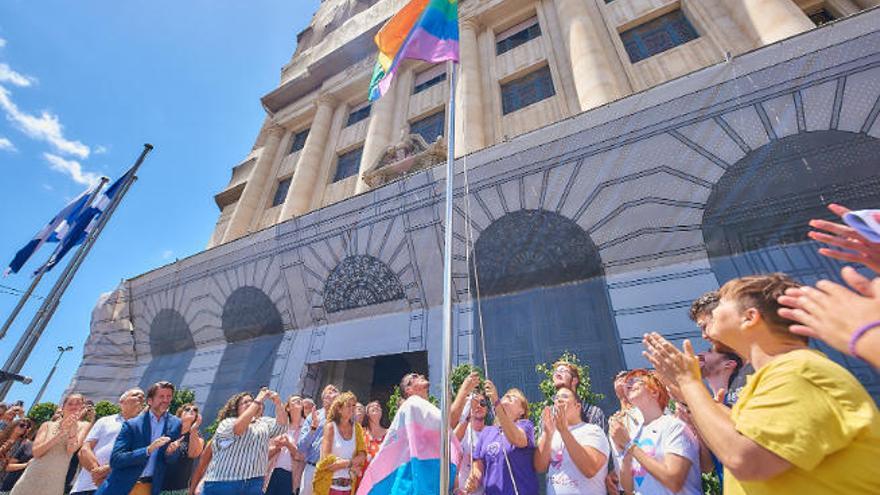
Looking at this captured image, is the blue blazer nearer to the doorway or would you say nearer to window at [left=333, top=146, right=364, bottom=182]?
the doorway

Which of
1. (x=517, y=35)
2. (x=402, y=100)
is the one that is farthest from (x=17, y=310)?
(x=517, y=35)

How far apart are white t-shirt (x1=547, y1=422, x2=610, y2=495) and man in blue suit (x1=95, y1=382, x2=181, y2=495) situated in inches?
143

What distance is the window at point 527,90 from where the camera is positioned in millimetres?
11516

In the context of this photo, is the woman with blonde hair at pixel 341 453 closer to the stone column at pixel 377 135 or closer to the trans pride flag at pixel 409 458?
the trans pride flag at pixel 409 458

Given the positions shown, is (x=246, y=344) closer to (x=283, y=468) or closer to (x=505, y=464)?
(x=283, y=468)

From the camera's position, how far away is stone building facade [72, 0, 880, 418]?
5.16 metres

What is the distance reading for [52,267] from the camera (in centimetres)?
861

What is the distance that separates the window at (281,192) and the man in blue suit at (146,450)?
46.9 ft

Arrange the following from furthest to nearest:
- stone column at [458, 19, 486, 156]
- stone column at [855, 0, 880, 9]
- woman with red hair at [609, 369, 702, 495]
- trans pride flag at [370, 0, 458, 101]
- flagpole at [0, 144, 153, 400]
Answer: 1. stone column at [458, 19, 486, 156]
2. stone column at [855, 0, 880, 9]
3. flagpole at [0, 144, 153, 400]
4. trans pride flag at [370, 0, 458, 101]
5. woman with red hair at [609, 369, 702, 495]

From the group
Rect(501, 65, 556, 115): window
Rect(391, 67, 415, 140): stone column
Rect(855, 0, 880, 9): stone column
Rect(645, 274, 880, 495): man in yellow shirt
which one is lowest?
Rect(645, 274, 880, 495): man in yellow shirt

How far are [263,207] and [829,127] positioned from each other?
18302 millimetres

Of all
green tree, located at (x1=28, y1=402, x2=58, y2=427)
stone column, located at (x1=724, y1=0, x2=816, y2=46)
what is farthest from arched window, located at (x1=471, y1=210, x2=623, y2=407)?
green tree, located at (x1=28, y1=402, x2=58, y2=427)

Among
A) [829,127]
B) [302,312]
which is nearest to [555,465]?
[829,127]

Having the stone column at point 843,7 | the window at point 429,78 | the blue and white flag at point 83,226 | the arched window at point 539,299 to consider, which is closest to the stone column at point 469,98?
the window at point 429,78
